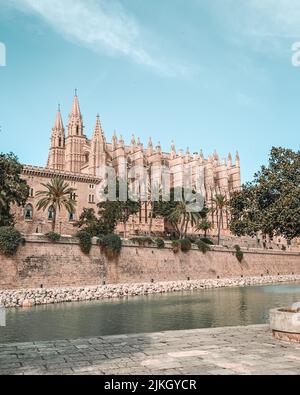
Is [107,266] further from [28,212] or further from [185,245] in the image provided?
[28,212]

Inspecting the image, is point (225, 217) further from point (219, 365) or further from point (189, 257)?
point (219, 365)

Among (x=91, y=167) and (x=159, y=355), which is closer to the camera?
(x=159, y=355)

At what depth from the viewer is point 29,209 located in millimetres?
56188

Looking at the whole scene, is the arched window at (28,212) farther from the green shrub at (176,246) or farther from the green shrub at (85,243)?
the green shrub at (176,246)

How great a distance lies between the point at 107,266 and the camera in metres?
38.8

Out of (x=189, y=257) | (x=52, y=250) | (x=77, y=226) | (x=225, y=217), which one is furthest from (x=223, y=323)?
(x=225, y=217)

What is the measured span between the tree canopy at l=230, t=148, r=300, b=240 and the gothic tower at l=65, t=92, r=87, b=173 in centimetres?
5606

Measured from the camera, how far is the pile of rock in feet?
91.5

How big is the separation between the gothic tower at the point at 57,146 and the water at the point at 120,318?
54119 mm

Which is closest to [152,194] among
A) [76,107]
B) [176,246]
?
[176,246]

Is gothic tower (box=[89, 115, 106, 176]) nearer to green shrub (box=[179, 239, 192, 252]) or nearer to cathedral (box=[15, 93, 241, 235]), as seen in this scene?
cathedral (box=[15, 93, 241, 235])

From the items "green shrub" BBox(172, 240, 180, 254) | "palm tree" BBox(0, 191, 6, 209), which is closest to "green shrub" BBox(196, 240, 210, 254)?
"green shrub" BBox(172, 240, 180, 254)

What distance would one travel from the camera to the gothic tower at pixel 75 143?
7384 cm

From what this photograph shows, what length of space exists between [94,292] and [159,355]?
24.6 meters
